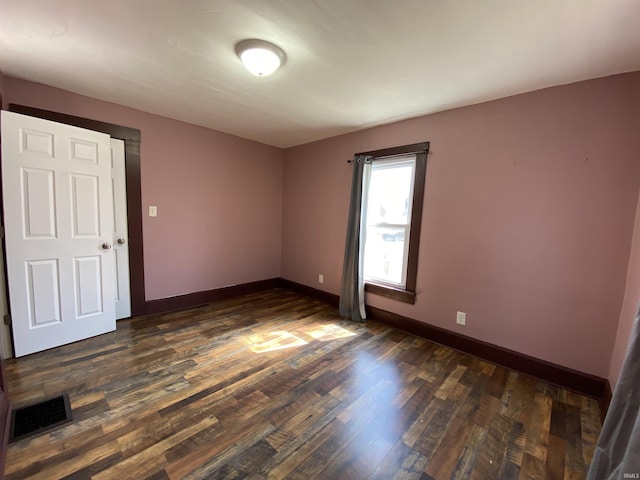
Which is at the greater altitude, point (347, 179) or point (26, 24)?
point (26, 24)

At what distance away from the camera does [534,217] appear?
2.18m

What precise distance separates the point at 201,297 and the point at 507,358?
11.6ft

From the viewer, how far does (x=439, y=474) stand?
134 cm

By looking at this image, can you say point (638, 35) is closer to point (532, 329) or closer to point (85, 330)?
point (532, 329)

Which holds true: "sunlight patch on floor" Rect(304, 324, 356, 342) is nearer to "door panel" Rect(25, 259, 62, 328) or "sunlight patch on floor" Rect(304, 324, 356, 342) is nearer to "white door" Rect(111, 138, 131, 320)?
"white door" Rect(111, 138, 131, 320)

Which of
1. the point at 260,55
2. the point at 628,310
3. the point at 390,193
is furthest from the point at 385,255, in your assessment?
the point at 260,55

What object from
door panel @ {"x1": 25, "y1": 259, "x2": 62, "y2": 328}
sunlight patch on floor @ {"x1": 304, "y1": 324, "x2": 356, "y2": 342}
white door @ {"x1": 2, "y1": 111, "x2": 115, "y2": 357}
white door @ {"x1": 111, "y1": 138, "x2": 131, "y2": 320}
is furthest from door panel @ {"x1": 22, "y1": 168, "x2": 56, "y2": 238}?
sunlight patch on floor @ {"x1": 304, "y1": 324, "x2": 356, "y2": 342}

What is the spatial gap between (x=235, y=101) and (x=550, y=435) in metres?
3.53

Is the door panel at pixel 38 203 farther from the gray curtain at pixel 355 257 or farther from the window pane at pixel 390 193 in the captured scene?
the window pane at pixel 390 193

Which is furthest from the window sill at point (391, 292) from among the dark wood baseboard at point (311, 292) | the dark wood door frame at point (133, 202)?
the dark wood door frame at point (133, 202)

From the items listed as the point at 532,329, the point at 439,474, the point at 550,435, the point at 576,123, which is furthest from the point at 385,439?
the point at 576,123

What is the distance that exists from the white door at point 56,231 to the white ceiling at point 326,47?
57 cm

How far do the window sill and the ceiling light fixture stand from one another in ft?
8.12

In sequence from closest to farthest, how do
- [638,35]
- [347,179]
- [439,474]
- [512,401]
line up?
[439,474], [638,35], [512,401], [347,179]
